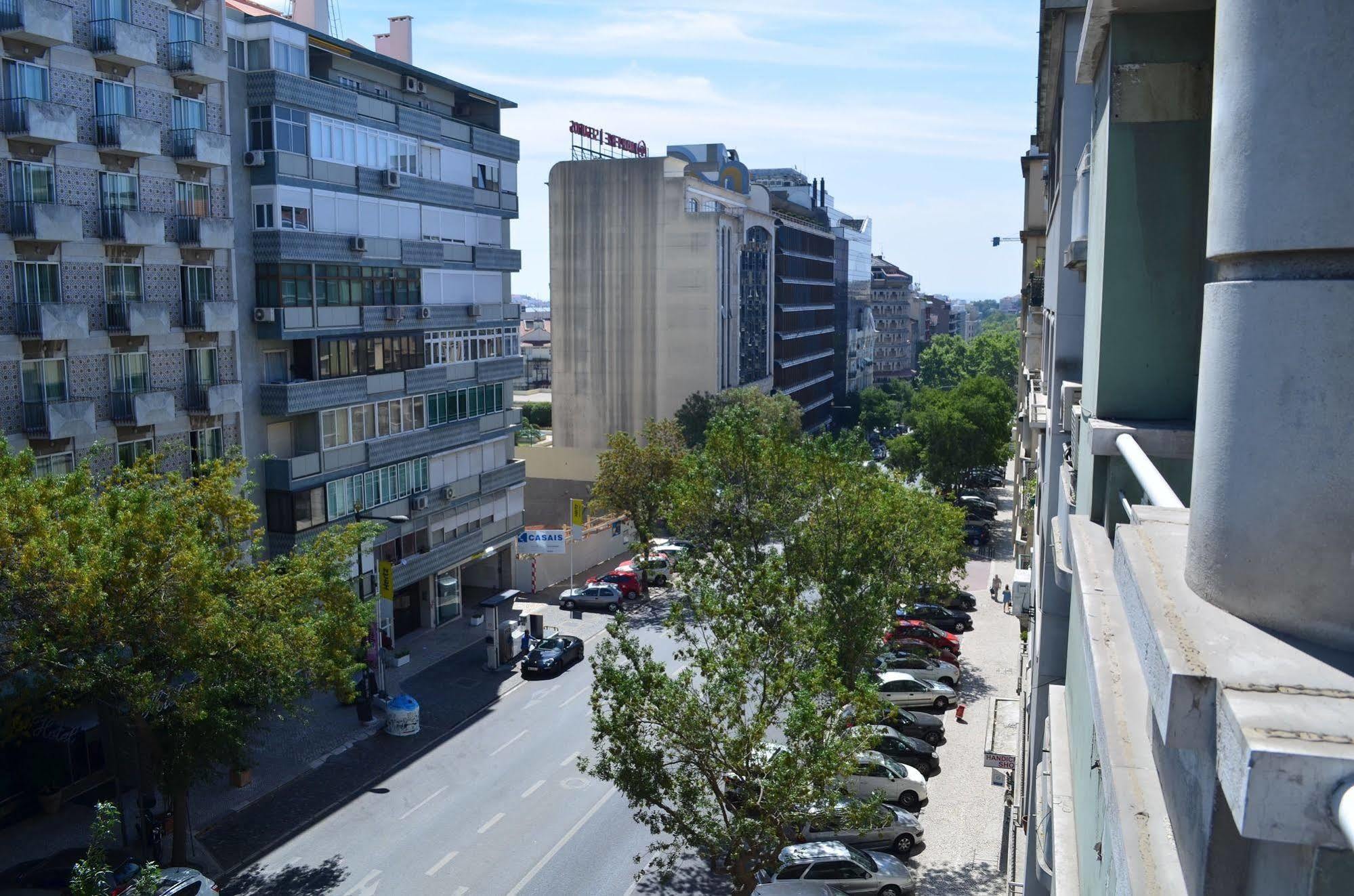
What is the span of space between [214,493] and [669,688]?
38.1 feet

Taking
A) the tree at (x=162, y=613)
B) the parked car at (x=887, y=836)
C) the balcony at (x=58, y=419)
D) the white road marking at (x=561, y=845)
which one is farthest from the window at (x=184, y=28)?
the parked car at (x=887, y=836)

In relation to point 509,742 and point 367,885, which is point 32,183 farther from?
point 509,742

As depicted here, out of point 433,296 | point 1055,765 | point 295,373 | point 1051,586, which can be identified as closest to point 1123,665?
point 1055,765

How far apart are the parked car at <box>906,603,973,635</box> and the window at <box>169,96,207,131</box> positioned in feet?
104

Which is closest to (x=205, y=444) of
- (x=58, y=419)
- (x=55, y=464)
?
(x=55, y=464)

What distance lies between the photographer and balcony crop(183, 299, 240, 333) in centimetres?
3141

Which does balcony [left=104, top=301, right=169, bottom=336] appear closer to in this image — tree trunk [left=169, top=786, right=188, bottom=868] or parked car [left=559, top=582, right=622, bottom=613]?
tree trunk [left=169, top=786, right=188, bottom=868]

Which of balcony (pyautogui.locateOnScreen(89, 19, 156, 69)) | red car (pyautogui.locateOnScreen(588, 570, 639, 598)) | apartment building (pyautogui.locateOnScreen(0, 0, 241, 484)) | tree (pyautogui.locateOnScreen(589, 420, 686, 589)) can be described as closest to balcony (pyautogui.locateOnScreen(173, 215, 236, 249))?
apartment building (pyautogui.locateOnScreen(0, 0, 241, 484))

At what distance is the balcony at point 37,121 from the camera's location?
25375 mm

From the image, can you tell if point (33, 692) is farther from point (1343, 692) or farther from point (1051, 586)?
point (1343, 692)

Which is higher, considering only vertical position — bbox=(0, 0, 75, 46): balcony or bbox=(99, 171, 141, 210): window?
bbox=(0, 0, 75, 46): balcony

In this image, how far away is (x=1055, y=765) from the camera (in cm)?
804

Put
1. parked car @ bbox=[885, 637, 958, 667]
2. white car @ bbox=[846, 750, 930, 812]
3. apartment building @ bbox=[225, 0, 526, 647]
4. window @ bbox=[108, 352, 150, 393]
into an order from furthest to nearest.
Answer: parked car @ bbox=[885, 637, 958, 667], apartment building @ bbox=[225, 0, 526, 647], window @ bbox=[108, 352, 150, 393], white car @ bbox=[846, 750, 930, 812]

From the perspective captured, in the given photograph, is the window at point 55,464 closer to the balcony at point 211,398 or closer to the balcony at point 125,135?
the balcony at point 211,398
